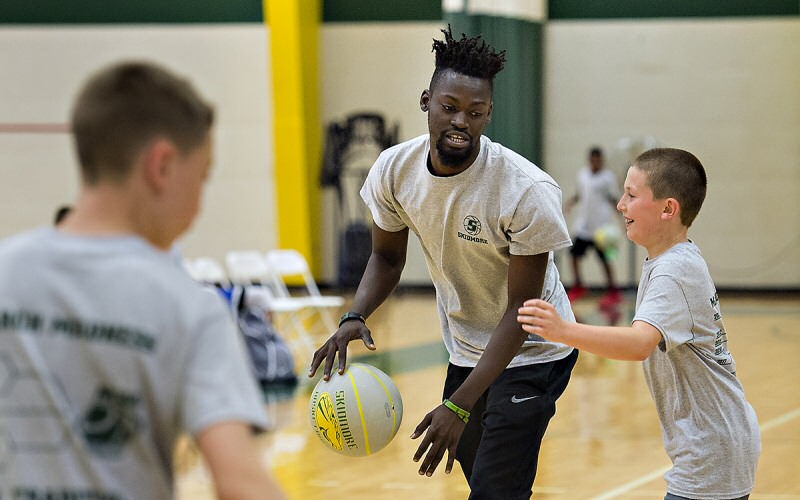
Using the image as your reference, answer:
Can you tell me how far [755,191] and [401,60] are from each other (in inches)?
194

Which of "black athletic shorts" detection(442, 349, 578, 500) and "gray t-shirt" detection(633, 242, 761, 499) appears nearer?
"gray t-shirt" detection(633, 242, 761, 499)

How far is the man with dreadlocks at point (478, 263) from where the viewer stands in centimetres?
327

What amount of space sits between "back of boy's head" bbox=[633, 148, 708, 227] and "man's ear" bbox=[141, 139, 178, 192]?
1873mm

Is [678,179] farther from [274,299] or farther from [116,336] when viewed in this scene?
[274,299]

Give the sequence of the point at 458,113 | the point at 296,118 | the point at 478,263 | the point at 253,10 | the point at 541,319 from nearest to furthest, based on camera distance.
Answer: the point at 541,319 < the point at 458,113 < the point at 478,263 < the point at 296,118 < the point at 253,10

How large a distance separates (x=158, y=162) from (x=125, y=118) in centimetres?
8

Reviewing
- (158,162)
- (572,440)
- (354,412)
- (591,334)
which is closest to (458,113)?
(591,334)

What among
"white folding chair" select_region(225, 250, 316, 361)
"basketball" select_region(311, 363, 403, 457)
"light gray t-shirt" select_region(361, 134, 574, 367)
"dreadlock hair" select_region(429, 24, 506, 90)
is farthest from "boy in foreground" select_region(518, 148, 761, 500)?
"white folding chair" select_region(225, 250, 316, 361)

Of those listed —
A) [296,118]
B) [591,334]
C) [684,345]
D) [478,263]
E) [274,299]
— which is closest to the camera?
[591,334]

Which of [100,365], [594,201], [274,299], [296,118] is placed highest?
[100,365]

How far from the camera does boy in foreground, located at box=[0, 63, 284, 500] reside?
1552mm

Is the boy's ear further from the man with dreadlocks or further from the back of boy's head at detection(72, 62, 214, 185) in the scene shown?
the back of boy's head at detection(72, 62, 214, 185)

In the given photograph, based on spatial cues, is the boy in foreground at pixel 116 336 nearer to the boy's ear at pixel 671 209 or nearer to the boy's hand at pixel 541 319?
the boy's hand at pixel 541 319

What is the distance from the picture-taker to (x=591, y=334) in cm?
282
